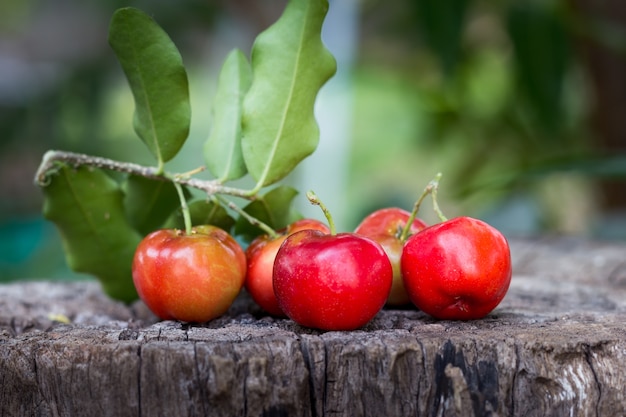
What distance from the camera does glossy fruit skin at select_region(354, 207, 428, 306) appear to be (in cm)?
93

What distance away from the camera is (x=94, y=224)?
1038 millimetres

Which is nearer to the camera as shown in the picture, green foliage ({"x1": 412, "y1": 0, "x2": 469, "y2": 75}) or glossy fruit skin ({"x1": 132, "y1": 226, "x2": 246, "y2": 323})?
glossy fruit skin ({"x1": 132, "y1": 226, "x2": 246, "y2": 323})

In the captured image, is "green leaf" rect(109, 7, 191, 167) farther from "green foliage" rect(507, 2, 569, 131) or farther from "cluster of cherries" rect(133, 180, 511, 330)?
"green foliage" rect(507, 2, 569, 131)

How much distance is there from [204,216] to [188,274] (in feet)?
0.50

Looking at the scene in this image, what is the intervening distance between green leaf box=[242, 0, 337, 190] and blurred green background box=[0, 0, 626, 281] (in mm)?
764

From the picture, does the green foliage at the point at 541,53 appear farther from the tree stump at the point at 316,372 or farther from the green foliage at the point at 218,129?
the tree stump at the point at 316,372

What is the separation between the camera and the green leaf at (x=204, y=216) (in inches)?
38.5

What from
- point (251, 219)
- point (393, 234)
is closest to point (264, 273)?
point (251, 219)

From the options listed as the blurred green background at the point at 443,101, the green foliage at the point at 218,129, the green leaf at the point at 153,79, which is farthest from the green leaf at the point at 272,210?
the blurred green background at the point at 443,101

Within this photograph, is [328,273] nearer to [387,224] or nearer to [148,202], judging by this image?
[387,224]

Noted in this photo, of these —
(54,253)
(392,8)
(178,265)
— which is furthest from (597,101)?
(178,265)

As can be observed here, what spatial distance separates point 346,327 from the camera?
81 cm

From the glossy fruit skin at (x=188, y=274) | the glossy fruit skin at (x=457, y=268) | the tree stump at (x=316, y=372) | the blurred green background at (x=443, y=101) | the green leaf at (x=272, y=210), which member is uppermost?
the blurred green background at (x=443, y=101)

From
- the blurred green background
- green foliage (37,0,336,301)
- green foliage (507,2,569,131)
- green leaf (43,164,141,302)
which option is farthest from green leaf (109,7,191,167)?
green foliage (507,2,569,131)
